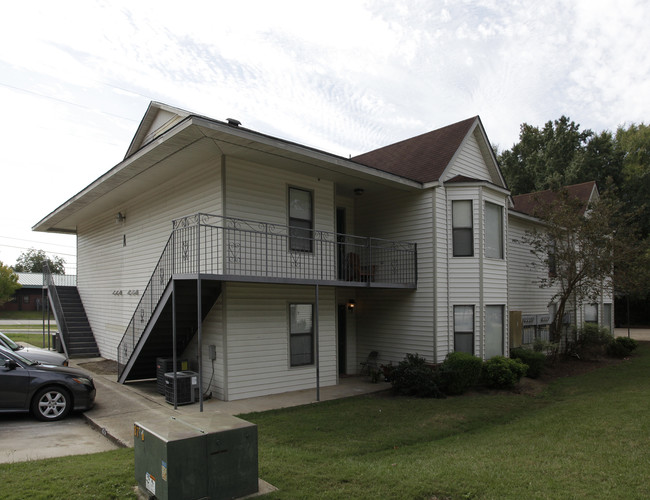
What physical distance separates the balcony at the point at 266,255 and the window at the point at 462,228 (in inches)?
51.4

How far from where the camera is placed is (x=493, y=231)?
14.2m

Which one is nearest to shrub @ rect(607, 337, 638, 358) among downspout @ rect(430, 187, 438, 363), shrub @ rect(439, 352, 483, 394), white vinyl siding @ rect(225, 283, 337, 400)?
shrub @ rect(439, 352, 483, 394)

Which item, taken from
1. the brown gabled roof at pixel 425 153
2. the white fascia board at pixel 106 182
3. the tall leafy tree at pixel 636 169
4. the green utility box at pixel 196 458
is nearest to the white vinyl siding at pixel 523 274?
the brown gabled roof at pixel 425 153

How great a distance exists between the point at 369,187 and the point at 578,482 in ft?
31.3

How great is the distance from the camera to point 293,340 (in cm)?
1148

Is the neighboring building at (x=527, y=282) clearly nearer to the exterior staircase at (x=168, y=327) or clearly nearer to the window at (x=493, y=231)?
the window at (x=493, y=231)

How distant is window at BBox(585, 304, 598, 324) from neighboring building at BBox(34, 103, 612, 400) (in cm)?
590

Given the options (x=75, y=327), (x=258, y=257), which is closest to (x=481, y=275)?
(x=258, y=257)

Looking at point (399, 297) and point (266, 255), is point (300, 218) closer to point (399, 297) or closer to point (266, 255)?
point (266, 255)

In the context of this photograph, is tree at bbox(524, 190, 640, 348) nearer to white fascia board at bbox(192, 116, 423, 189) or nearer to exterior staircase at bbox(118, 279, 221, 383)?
white fascia board at bbox(192, 116, 423, 189)

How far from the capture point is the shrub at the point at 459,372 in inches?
451

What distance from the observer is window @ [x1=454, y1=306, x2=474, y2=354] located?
13.2m

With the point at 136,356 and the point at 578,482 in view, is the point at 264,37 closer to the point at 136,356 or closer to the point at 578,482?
the point at 136,356

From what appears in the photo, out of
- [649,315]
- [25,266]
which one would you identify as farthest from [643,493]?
[25,266]
